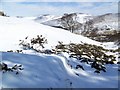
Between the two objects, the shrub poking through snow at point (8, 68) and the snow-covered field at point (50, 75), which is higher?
the shrub poking through snow at point (8, 68)

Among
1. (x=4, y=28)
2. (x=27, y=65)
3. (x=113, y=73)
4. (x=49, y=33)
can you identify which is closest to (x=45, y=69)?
(x=27, y=65)

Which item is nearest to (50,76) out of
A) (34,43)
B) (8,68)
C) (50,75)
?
(50,75)

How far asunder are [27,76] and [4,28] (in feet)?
45.2

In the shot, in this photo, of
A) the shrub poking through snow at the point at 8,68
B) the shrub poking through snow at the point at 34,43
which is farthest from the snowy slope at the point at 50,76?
the shrub poking through snow at the point at 34,43

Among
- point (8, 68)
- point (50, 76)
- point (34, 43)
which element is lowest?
point (34, 43)

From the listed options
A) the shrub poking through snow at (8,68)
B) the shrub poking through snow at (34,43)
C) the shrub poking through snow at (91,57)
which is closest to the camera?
the shrub poking through snow at (8,68)

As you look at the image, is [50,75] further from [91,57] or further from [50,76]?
[91,57]

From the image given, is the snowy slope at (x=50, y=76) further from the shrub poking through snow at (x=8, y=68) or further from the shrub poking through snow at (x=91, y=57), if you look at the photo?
the shrub poking through snow at (x=91, y=57)

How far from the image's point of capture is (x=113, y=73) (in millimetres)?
9391

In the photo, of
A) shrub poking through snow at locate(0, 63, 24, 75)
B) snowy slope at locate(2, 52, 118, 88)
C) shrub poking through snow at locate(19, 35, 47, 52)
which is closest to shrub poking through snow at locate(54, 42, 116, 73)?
snowy slope at locate(2, 52, 118, 88)

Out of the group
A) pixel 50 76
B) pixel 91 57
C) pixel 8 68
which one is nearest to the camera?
pixel 8 68

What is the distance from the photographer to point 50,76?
786 centimetres

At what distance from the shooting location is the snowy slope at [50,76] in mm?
7203

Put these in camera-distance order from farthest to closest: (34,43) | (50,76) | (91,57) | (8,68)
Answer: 1. (34,43)
2. (91,57)
3. (50,76)
4. (8,68)
